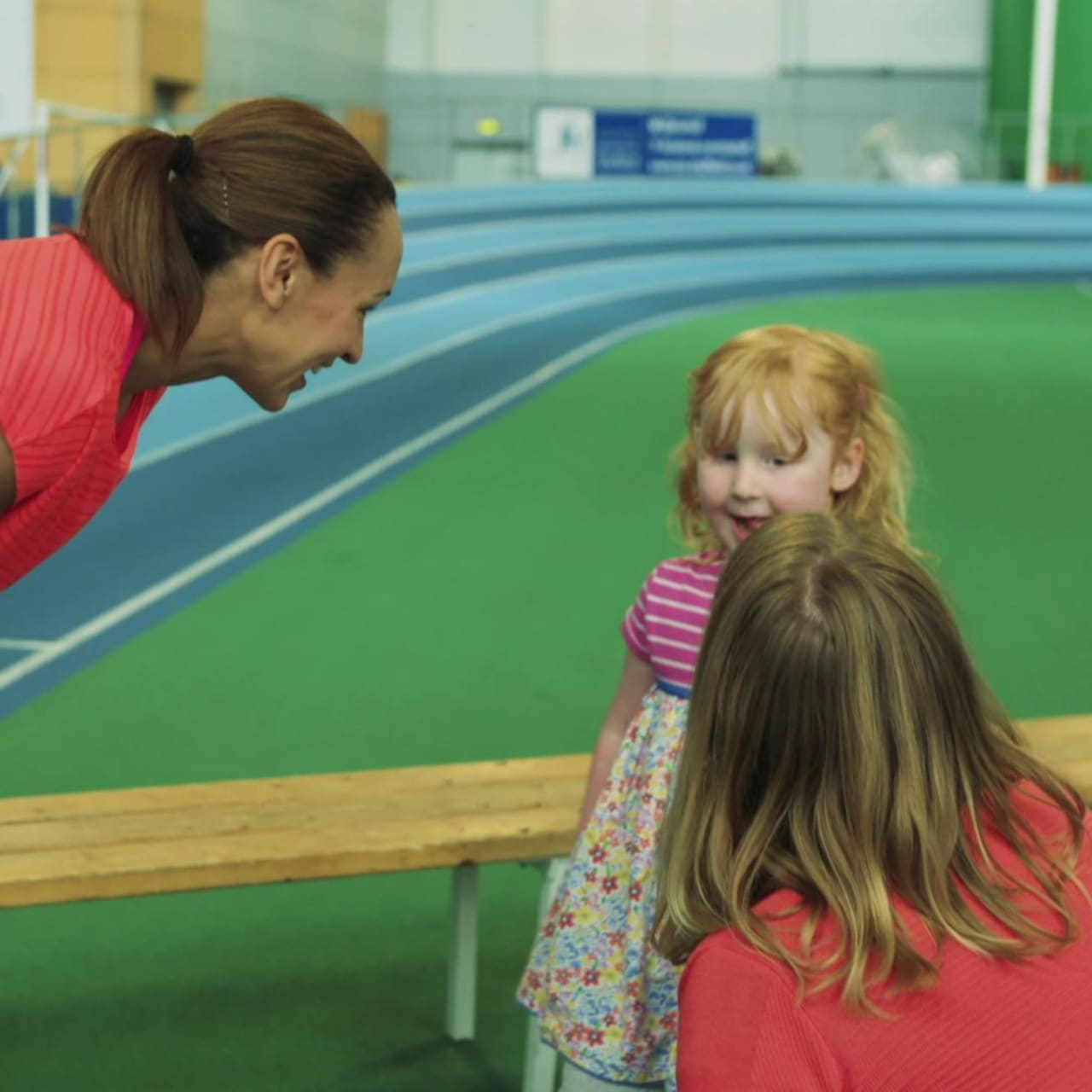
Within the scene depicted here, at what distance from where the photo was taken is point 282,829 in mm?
3039

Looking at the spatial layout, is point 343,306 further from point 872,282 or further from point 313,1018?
point 872,282

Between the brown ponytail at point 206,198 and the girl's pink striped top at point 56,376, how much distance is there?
37 mm

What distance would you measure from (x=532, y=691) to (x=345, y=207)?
3374mm

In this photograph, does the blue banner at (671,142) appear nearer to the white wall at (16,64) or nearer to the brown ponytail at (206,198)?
the white wall at (16,64)

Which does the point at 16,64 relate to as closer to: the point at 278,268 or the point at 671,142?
the point at 278,268

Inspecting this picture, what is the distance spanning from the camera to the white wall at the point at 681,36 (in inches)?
1180

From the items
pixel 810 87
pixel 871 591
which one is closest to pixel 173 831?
pixel 871 591

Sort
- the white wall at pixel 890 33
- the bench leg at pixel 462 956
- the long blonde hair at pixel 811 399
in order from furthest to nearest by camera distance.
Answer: the white wall at pixel 890 33 → the bench leg at pixel 462 956 → the long blonde hair at pixel 811 399

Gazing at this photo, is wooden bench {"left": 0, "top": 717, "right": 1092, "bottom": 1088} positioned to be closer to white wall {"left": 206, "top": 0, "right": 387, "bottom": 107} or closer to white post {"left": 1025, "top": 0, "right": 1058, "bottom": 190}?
white wall {"left": 206, "top": 0, "right": 387, "bottom": 107}

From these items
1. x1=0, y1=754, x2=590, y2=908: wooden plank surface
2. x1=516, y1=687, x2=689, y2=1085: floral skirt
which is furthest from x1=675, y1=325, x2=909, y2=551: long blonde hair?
x1=0, y1=754, x2=590, y2=908: wooden plank surface

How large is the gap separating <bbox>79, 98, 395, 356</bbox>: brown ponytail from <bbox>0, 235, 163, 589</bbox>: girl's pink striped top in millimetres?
37

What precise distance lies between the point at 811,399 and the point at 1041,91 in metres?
25.1

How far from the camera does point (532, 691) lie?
5430 millimetres

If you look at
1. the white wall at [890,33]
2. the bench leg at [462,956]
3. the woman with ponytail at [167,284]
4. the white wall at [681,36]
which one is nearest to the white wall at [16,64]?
the bench leg at [462,956]
